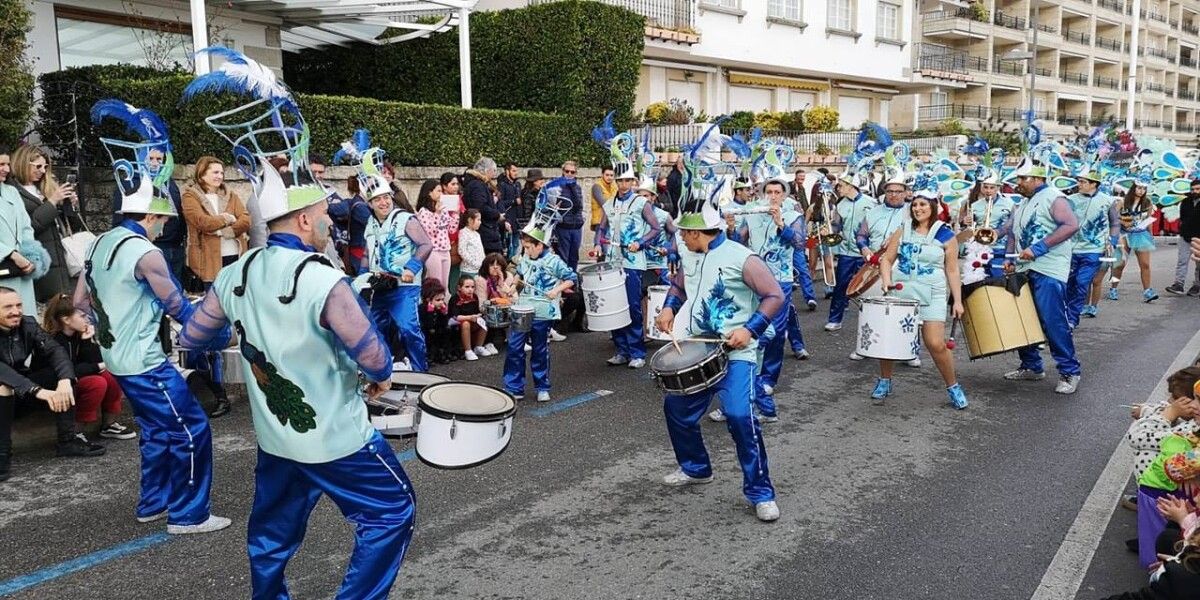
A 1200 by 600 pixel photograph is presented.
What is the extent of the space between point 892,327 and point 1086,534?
8.77ft

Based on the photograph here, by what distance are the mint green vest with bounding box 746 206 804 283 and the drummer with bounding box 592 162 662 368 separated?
102 cm

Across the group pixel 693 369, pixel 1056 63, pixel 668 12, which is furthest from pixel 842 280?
pixel 1056 63

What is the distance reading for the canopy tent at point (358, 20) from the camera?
15.6 meters

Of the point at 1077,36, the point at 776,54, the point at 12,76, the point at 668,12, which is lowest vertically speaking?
the point at 12,76

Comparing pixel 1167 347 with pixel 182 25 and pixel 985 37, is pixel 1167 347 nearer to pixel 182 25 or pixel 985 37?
pixel 182 25

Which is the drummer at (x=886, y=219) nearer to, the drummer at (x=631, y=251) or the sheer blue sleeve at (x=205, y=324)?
the drummer at (x=631, y=251)

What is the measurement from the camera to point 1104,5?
59.3m

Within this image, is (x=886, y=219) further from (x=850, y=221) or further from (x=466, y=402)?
(x=466, y=402)

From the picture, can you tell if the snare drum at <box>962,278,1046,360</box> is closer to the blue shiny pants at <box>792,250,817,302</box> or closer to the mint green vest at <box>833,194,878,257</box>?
the mint green vest at <box>833,194,878,257</box>

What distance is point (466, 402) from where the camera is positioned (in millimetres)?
4031

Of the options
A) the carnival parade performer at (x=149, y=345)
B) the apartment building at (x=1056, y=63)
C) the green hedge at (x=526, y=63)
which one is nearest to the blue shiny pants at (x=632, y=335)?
the carnival parade performer at (x=149, y=345)

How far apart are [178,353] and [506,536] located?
3.90 m

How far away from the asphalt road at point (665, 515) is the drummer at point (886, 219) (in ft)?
6.50

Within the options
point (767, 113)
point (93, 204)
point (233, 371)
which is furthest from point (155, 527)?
point (767, 113)
